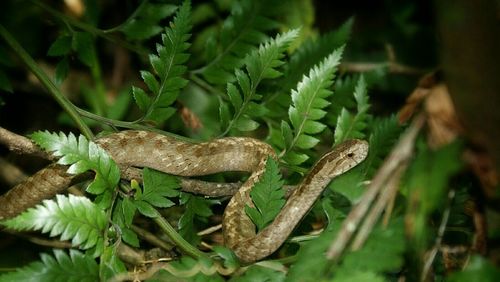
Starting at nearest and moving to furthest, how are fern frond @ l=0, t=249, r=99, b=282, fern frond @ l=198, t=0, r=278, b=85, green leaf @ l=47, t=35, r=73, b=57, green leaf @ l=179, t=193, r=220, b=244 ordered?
fern frond @ l=0, t=249, r=99, b=282 < green leaf @ l=179, t=193, r=220, b=244 < green leaf @ l=47, t=35, r=73, b=57 < fern frond @ l=198, t=0, r=278, b=85

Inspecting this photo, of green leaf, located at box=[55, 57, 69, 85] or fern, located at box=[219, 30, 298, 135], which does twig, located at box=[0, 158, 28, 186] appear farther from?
fern, located at box=[219, 30, 298, 135]

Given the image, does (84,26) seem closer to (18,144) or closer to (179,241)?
(18,144)

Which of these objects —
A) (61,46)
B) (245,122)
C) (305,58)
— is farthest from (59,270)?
(305,58)

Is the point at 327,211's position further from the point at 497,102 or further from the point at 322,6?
the point at 322,6

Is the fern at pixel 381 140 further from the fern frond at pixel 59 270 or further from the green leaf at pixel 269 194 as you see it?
the fern frond at pixel 59 270

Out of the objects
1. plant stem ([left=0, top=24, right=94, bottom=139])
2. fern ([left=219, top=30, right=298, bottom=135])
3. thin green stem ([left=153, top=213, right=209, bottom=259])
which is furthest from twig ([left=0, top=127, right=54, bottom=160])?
fern ([left=219, top=30, right=298, bottom=135])

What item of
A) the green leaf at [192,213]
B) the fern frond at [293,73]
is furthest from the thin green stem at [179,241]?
the fern frond at [293,73]
